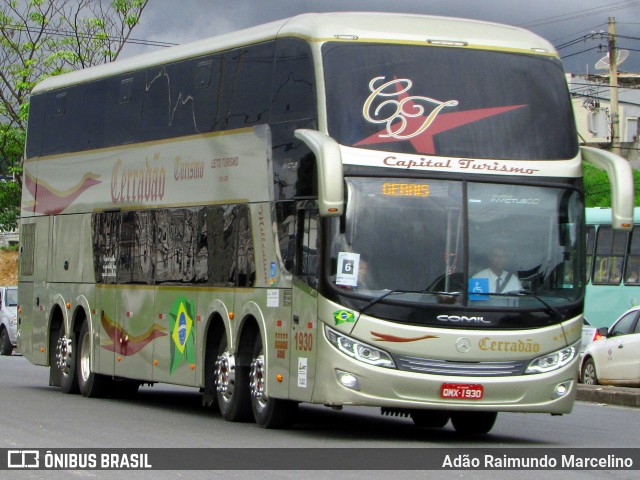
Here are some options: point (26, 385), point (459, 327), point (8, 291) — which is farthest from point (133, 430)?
point (8, 291)

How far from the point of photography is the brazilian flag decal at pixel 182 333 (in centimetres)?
1711

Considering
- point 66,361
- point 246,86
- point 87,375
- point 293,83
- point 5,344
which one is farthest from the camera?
point 5,344

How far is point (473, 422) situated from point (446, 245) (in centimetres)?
276

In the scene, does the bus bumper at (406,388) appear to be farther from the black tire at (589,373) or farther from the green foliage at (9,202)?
the green foliage at (9,202)

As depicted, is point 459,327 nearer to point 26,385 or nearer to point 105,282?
point 105,282

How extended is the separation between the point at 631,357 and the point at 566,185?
35.6 ft

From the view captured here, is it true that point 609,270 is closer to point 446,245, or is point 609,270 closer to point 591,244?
point 591,244

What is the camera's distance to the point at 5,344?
3747 cm

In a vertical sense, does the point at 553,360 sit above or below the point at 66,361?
above

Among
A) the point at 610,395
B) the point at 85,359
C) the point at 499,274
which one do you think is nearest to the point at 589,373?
the point at 610,395

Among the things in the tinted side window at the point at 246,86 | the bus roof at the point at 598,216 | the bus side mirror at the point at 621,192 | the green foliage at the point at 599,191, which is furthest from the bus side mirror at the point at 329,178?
the green foliage at the point at 599,191

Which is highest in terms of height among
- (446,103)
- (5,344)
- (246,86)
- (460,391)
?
(246,86)

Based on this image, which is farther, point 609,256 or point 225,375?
point 609,256

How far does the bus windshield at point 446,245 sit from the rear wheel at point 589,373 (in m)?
12.4
